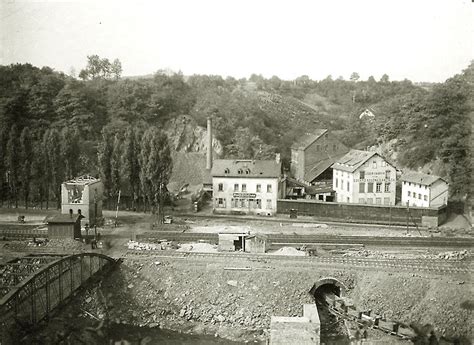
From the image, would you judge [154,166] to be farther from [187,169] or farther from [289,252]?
[187,169]

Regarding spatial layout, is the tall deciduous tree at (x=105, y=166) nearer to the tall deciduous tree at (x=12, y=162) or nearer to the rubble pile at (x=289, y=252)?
the tall deciduous tree at (x=12, y=162)

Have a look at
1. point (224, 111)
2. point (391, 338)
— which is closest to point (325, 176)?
point (224, 111)

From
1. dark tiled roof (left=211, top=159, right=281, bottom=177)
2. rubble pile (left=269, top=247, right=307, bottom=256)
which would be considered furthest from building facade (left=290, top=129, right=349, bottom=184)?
rubble pile (left=269, top=247, right=307, bottom=256)

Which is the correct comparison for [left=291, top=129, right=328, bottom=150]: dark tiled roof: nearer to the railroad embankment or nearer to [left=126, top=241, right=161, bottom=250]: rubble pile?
[left=126, top=241, right=161, bottom=250]: rubble pile

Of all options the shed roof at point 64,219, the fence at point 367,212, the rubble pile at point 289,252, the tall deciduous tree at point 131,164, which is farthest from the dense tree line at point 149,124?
the rubble pile at point 289,252

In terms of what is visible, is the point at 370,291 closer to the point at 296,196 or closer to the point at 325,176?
the point at 296,196
